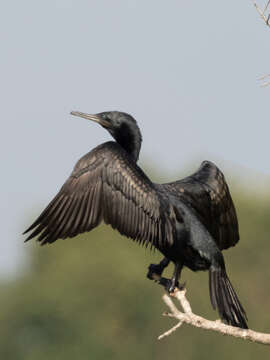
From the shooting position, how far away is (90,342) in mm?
48406

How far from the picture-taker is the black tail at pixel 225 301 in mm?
12367

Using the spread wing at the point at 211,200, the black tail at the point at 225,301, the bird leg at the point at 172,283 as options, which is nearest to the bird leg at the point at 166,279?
the bird leg at the point at 172,283

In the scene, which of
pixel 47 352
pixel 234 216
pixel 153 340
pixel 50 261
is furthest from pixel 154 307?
pixel 234 216

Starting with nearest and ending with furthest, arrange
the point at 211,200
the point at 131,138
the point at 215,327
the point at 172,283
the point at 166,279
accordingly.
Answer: the point at 215,327 < the point at 172,283 < the point at 166,279 < the point at 131,138 < the point at 211,200

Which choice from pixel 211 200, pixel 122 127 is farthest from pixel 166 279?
pixel 122 127

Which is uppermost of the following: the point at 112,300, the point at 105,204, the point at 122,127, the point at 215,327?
the point at 122,127

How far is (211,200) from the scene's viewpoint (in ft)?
45.3

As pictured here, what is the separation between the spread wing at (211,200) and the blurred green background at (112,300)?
2873cm

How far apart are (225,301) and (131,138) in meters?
2.07

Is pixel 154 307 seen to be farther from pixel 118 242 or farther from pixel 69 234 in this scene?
pixel 69 234

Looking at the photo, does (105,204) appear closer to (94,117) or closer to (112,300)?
(94,117)

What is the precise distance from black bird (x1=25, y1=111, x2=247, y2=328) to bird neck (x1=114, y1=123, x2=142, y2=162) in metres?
0.17

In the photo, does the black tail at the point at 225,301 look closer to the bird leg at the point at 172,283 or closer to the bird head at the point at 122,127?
the bird leg at the point at 172,283

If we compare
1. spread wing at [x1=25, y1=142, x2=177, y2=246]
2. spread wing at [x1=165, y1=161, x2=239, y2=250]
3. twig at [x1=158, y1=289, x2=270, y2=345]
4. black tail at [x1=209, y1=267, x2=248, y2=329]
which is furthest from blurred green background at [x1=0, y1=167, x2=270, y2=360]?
twig at [x1=158, y1=289, x2=270, y2=345]
